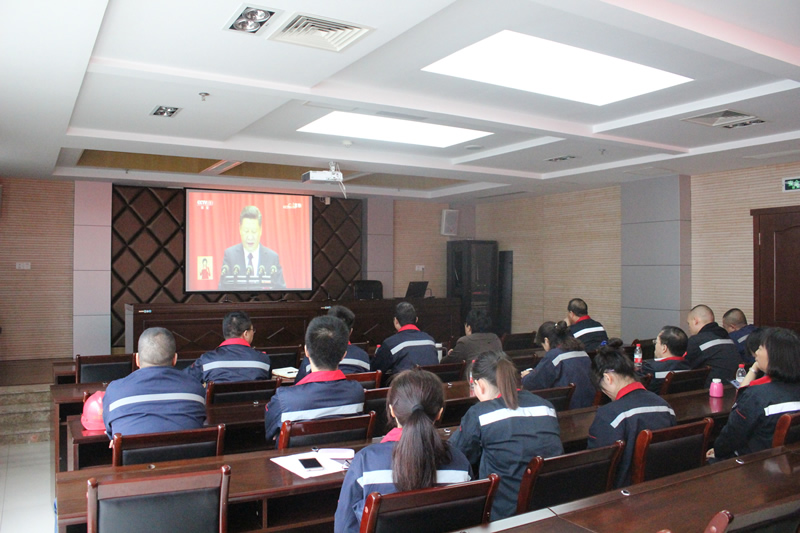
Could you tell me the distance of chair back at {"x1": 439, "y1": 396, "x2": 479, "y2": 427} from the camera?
3250mm

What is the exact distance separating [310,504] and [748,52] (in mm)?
3130

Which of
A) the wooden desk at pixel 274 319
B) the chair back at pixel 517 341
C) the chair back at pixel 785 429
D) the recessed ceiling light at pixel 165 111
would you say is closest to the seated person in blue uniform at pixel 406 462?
the chair back at pixel 785 429

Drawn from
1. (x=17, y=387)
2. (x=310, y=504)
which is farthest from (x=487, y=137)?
(x=17, y=387)

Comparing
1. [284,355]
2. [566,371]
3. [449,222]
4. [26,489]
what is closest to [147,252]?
[284,355]

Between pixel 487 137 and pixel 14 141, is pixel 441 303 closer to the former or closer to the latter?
pixel 487 137

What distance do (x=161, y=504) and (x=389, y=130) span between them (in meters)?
4.47

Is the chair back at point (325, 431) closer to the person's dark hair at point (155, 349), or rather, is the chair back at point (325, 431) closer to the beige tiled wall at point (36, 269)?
the person's dark hair at point (155, 349)

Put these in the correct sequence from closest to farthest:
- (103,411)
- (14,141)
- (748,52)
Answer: (103,411), (748,52), (14,141)

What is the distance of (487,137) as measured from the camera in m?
5.75

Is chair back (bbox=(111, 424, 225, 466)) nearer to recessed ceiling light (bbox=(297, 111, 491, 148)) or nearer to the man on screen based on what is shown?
recessed ceiling light (bbox=(297, 111, 491, 148))

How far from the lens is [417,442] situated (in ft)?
5.64

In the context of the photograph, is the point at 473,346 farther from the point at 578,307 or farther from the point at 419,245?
the point at 419,245

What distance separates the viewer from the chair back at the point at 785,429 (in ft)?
A: 8.13

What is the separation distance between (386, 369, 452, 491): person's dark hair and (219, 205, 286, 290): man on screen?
7.17m
